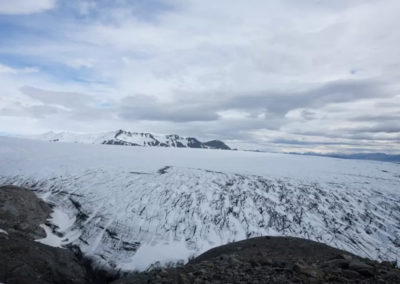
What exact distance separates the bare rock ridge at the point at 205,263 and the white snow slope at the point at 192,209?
1.81m

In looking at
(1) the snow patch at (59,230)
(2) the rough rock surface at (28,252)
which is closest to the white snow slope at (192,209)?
(1) the snow patch at (59,230)

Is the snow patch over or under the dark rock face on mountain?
under

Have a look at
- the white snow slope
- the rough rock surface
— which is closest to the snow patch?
the white snow slope

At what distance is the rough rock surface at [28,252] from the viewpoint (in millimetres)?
11875

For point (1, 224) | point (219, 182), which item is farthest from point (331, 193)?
point (1, 224)

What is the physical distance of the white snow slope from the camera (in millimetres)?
17438

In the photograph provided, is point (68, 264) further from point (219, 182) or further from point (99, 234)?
point (219, 182)

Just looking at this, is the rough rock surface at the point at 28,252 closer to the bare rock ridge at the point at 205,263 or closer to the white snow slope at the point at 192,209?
the bare rock ridge at the point at 205,263

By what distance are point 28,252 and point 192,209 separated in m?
10.7

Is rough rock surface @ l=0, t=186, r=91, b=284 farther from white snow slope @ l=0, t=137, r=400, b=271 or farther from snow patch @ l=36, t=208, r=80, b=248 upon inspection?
white snow slope @ l=0, t=137, r=400, b=271

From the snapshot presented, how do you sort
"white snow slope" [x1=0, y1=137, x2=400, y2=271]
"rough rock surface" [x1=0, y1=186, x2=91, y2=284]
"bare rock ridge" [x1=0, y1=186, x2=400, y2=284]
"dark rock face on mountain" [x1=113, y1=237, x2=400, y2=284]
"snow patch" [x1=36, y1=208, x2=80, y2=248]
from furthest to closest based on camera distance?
1. "white snow slope" [x1=0, y1=137, x2=400, y2=271]
2. "snow patch" [x1=36, y1=208, x2=80, y2=248]
3. "rough rock surface" [x1=0, y1=186, x2=91, y2=284]
4. "bare rock ridge" [x1=0, y1=186, x2=400, y2=284]
5. "dark rock face on mountain" [x1=113, y1=237, x2=400, y2=284]

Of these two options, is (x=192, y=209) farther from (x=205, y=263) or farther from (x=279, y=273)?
(x=279, y=273)

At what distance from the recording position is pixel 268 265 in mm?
Result: 8984

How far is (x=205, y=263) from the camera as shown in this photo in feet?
32.0
